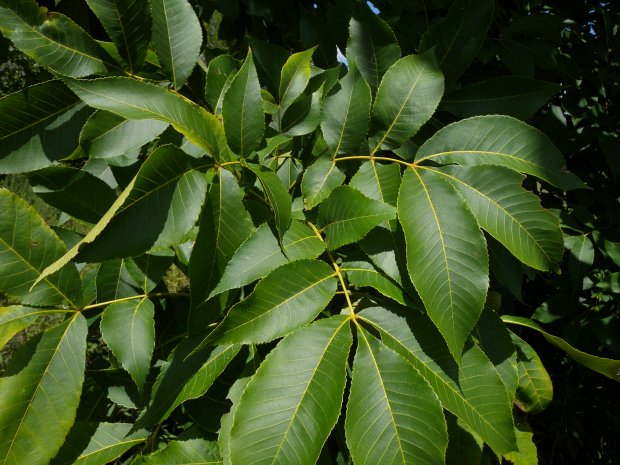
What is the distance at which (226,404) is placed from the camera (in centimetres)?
89

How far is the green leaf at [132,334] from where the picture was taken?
0.78m

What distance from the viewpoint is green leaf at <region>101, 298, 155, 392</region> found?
0.78 m

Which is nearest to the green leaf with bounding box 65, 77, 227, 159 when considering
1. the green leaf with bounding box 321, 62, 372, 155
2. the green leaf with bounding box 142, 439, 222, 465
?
the green leaf with bounding box 321, 62, 372, 155

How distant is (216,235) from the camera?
2.25ft

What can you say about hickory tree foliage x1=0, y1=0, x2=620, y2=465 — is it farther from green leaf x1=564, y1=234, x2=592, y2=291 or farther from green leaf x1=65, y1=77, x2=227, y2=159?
green leaf x1=564, y1=234, x2=592, y2=291

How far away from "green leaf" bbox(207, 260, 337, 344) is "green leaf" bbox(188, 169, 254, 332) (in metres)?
0.05

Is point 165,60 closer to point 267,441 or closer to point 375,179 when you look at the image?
point 375,179

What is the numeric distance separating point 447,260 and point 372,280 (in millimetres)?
116

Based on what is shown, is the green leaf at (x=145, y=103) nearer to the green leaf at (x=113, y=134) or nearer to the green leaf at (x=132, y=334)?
the green leaf at (x=113, y=134)

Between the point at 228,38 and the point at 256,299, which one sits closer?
the point at 256,299

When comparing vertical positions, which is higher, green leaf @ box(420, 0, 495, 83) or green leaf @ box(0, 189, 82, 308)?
green leaf @ box(420, 0, 495, 83)

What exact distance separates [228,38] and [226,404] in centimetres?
177

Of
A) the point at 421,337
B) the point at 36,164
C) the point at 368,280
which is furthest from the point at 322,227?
the point at 36,164

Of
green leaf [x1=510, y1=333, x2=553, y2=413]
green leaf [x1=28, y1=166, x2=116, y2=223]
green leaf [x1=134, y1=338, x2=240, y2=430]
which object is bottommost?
green leaf [x1=510, y1=333, x2=553, y2=413]
